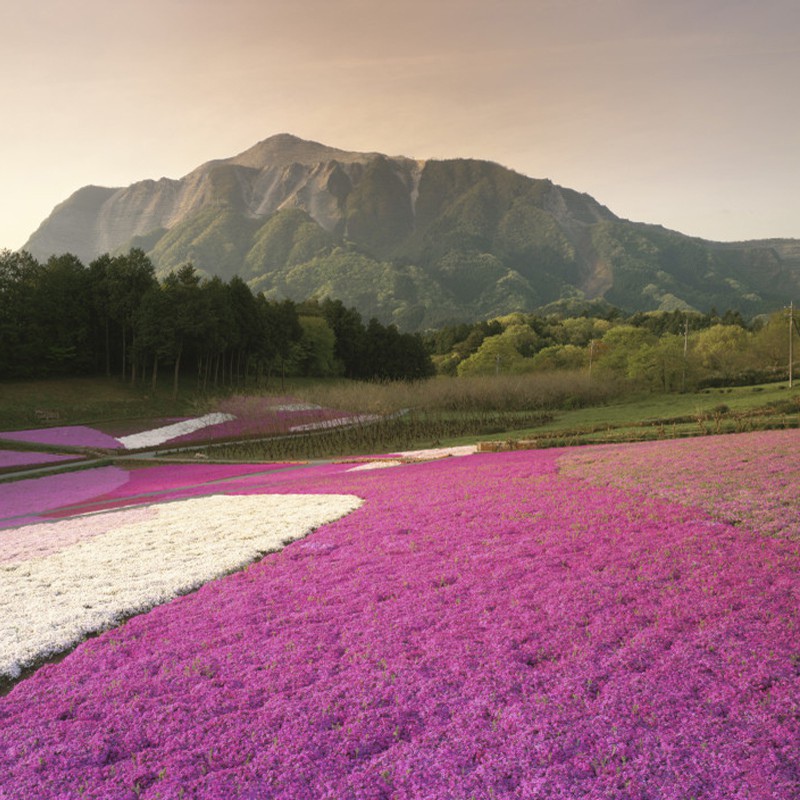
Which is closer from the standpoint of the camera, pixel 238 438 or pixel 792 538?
pixel 792 538

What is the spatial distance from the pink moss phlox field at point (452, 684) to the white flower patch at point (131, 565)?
31.7 inches

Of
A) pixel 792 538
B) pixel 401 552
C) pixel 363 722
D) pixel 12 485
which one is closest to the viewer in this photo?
pixel 363 722

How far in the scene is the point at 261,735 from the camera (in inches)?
282

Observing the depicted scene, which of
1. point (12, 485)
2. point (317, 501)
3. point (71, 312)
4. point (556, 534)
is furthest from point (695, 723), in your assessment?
point (71, 312)

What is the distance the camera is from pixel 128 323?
74625mm

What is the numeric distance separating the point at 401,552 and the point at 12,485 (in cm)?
2874

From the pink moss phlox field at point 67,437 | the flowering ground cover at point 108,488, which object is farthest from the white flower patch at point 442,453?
the pink moss phlox field at point 67,437

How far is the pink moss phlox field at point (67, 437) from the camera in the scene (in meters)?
49.2

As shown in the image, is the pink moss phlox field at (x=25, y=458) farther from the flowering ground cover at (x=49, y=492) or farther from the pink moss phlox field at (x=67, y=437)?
the pink moss phlox field at (x=67, y=437)

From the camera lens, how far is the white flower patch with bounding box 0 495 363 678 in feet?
36.0

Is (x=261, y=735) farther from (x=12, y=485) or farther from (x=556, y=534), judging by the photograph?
(x=12, y=485)

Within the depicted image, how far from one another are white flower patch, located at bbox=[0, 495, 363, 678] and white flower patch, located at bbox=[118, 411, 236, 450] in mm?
30038

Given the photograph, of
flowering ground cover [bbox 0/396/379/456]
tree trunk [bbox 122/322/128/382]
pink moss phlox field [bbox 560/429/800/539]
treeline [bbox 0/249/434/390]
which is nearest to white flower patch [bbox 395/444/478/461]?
pink moss phlox field [bbox 560/429/800/539]

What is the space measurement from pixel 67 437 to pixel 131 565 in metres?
41.7
